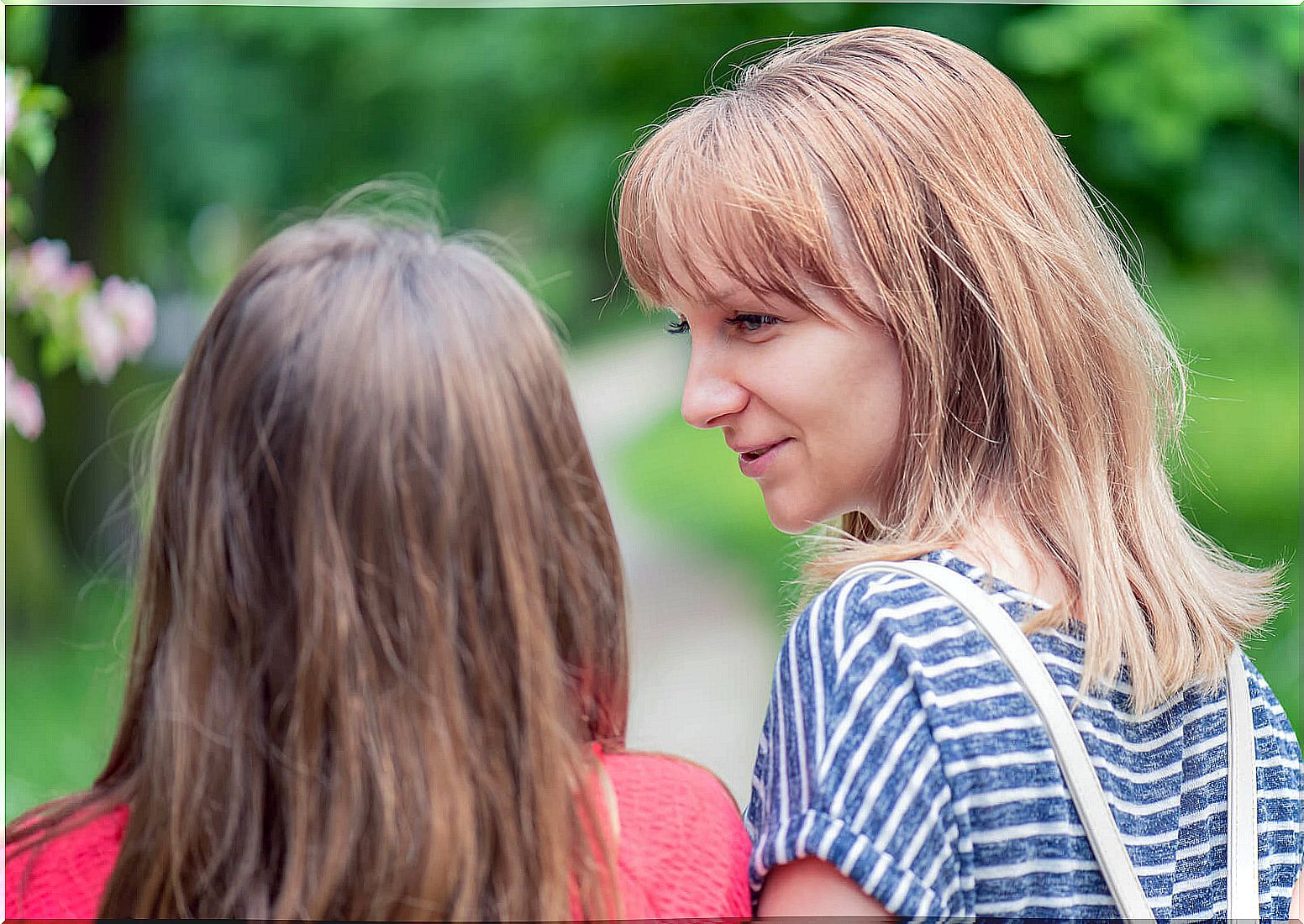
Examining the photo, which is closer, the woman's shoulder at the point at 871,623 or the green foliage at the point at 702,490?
the woman's shoulder at the point at 871,623

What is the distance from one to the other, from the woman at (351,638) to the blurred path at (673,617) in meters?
0.45

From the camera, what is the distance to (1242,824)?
0.77 meters

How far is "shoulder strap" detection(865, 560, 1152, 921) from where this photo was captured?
68cm

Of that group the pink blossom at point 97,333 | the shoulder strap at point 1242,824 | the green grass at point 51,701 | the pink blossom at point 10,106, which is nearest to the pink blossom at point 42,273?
the pink blossom at point 97,333

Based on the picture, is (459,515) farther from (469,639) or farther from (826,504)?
(826,504)

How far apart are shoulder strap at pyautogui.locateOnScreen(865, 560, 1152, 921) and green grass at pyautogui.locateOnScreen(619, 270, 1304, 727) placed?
0.76m

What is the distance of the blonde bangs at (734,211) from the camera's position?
2.66 feet

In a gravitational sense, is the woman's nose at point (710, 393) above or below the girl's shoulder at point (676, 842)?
above

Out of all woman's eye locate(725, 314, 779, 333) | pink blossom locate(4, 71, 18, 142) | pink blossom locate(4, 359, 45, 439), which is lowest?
woman's eye locate(725, 314, 779, 333)

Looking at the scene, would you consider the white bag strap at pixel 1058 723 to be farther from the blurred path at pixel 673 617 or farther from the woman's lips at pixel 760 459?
the blurred path at pixel 673 617

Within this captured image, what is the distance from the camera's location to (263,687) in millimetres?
638

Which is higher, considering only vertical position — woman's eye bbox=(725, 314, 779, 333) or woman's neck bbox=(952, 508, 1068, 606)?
woman's eye bbox=(725, 314, 779, 333)

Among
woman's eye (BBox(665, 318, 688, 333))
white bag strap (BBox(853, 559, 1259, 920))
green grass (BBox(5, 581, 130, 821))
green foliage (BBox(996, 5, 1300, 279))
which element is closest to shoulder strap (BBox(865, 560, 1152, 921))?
white bag strap (BBox(853, 559, 1259, 920))

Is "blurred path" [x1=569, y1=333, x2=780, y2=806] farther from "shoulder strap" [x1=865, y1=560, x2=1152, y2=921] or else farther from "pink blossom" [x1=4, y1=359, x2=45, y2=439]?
"pink blossom" [x1=4, y1=359, x2=45, y2=439]
